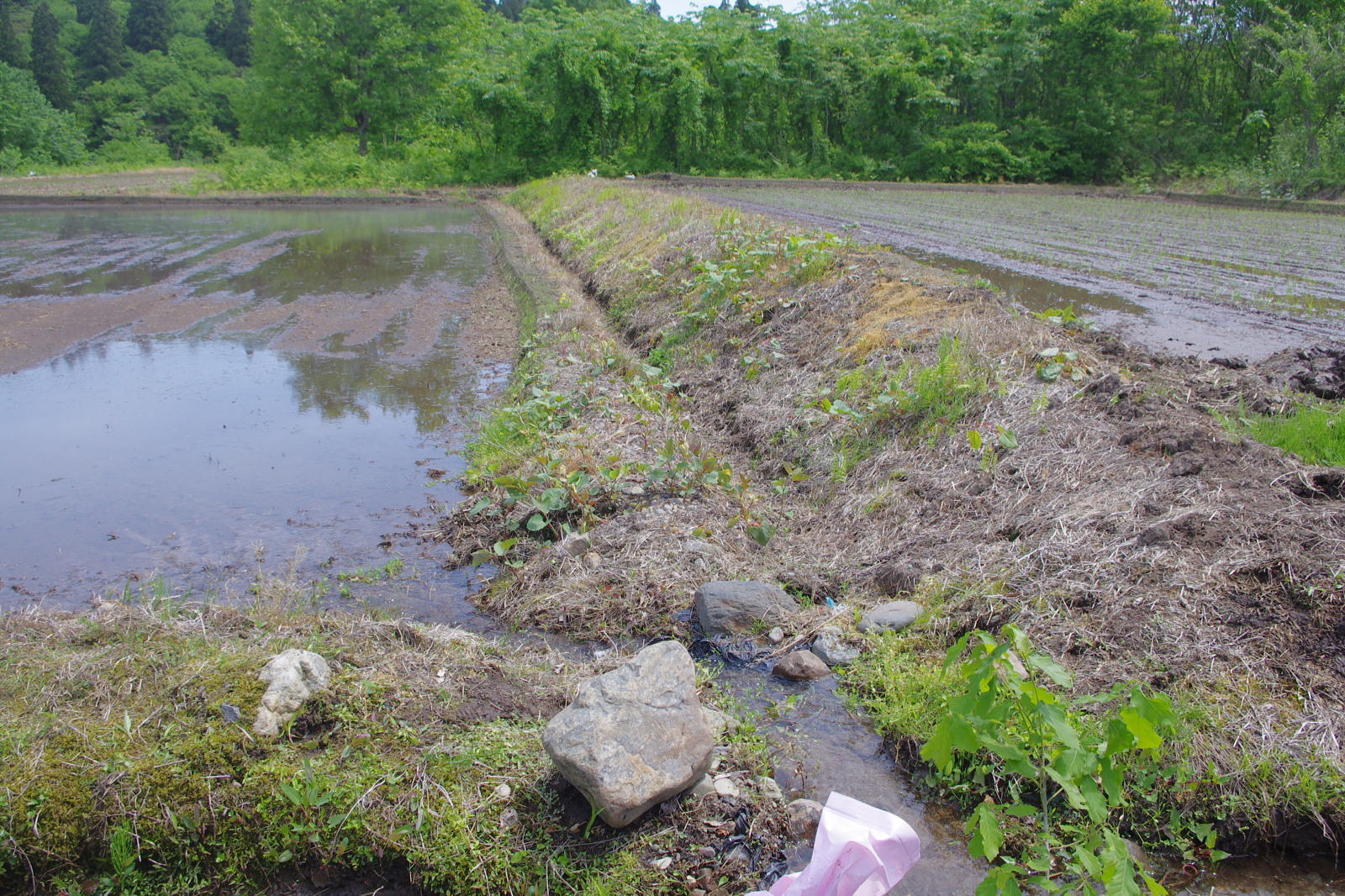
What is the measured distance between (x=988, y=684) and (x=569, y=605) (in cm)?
210

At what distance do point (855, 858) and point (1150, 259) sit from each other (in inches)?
462

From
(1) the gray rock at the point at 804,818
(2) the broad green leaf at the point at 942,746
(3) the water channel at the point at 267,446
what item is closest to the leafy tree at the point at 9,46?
(3) the water channel at the point at 267,446

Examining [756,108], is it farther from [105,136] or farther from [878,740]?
[105,136]

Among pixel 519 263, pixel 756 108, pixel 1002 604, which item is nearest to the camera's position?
pixel 1002 604

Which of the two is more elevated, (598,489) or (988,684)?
(988,684)

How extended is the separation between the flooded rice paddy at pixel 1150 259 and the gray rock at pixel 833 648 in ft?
15.6

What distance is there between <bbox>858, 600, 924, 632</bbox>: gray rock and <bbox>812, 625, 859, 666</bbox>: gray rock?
4.5 inches

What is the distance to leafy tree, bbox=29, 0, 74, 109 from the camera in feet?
152

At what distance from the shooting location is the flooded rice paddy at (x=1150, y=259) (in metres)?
7.31

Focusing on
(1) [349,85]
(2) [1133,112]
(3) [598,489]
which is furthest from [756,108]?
(3) [598,489]

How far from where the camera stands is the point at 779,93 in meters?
33.8

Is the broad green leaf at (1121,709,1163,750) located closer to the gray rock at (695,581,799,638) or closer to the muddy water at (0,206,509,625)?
the gray rock at (695,581,799,638)

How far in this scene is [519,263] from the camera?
12203 millimetres

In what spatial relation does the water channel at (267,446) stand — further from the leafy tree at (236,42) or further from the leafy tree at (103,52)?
the leafy tree at (236,42)
